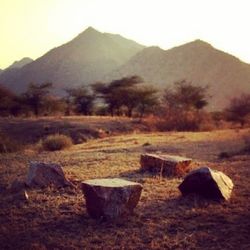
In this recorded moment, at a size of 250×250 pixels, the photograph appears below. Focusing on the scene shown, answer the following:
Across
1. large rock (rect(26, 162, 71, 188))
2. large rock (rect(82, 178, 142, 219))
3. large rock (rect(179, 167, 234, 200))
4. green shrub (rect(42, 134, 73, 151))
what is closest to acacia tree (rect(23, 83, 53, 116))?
green shrub (rect(42, 134, 73, 151))

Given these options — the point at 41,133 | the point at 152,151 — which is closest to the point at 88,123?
the point at 41,133

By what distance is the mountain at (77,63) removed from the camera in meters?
125

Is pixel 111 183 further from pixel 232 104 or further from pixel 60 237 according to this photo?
pixel 232 104

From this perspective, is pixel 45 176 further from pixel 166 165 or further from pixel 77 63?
pixel 77 63

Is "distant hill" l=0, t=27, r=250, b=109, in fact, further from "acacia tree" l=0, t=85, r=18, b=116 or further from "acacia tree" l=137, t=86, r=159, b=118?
"acacia tree" l=0, t=85, r=18, b=116

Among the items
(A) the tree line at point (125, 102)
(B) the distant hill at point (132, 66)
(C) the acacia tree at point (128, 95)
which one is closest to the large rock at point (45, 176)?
(A) the tree line at point (125, 102)

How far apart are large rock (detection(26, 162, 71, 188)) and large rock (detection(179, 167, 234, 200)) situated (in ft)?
7.66

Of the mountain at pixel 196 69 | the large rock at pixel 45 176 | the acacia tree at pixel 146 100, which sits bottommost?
the large rock at pixel 45 176

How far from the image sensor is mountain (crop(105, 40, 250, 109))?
88.2 metres

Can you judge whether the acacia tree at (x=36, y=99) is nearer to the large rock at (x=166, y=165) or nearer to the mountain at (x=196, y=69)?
the mountain at (x=196, y=69)

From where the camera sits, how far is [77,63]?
436 feet

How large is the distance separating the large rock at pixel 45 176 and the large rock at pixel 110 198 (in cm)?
208

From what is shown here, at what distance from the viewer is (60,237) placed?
7340mm

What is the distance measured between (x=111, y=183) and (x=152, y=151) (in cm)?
825
